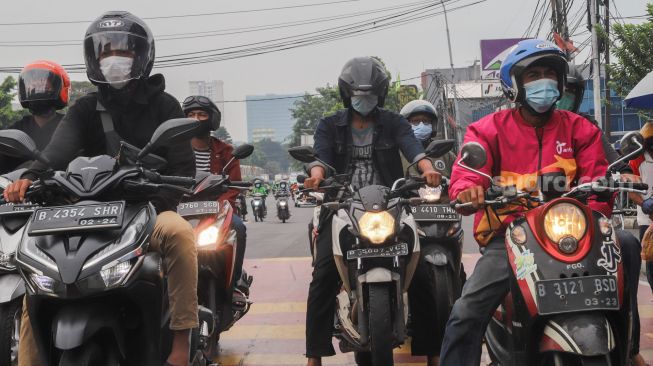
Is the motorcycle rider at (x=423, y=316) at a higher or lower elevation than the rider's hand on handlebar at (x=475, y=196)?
lower

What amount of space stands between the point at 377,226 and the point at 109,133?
1.51 metres

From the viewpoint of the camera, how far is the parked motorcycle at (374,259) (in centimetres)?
379

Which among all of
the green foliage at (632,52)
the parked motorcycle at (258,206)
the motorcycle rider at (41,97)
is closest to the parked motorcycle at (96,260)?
the motorcycle rider at (41,97)

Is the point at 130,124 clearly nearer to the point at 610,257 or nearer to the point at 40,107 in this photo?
the point at 40,107

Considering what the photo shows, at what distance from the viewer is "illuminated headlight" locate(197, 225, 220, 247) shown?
4691mm

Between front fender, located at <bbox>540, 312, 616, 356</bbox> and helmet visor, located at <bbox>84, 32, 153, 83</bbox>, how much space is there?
2316 mm

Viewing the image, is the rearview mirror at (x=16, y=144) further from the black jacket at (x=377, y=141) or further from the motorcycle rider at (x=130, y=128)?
the black jacket at (x=377, y=141)

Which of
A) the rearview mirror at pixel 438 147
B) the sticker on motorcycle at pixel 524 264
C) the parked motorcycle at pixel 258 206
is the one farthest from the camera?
the parked motorcycle at pixel 258 206

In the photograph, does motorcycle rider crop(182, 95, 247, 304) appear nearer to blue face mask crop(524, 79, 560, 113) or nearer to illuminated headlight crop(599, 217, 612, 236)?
blue face mask crop(524, 79, 560, 113)

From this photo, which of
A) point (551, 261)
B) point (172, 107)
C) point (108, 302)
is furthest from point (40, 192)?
point (551, 261)

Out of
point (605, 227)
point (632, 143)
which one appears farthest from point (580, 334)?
point (632, 143)

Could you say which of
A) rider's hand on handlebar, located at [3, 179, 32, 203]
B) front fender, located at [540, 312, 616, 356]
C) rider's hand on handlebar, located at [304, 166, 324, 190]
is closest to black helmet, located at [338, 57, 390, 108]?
rider's hand on handlebar, located at [304, 166, 324, 190]

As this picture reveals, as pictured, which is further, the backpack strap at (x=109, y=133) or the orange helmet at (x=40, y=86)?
the orange helmet at (x=40, y=86)

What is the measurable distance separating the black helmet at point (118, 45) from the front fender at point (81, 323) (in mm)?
1336
